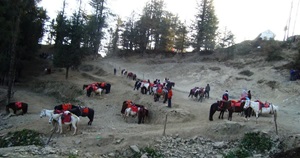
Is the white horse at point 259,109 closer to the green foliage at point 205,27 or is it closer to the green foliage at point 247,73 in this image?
the green foliage at point 247,73

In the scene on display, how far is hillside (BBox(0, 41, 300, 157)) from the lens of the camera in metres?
12.8

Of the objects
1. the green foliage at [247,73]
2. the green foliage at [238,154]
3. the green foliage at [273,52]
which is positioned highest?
the green foliage at [273,52]

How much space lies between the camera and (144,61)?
48938 millimetres

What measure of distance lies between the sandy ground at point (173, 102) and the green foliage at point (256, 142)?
42 cm

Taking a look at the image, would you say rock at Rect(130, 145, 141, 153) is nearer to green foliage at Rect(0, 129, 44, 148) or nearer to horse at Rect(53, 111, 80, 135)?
horse at Rect(53, 111, 80, 135)

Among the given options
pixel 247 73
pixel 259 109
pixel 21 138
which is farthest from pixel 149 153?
pixel 247 73

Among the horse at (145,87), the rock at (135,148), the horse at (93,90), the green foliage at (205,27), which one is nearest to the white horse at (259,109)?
the rock at (135,148)

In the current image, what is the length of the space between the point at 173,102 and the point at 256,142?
9.10 meters

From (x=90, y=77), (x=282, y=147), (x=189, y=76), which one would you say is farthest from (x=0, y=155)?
(x=189, y=76)

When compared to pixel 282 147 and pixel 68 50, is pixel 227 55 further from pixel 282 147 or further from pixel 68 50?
pixel 282 147

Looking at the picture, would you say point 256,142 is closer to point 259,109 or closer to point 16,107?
point 259,109

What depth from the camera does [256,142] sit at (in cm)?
1216

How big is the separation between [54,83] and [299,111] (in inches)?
1018

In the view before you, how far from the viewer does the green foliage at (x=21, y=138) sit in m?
13.2
